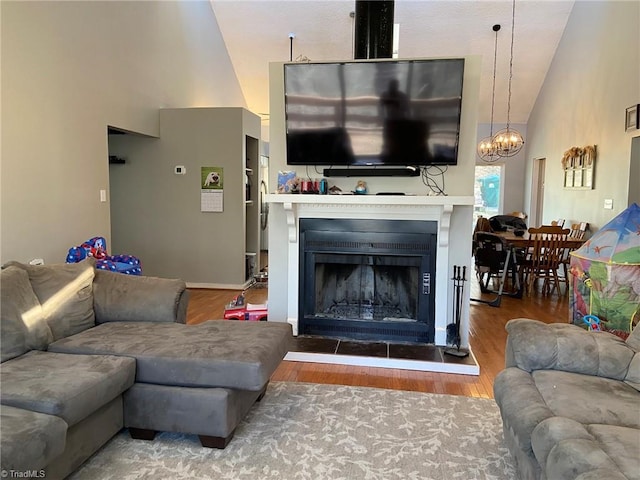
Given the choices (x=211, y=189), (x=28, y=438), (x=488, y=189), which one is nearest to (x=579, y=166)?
(x=488, y=189)

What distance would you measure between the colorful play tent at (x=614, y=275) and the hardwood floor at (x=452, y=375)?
867mm

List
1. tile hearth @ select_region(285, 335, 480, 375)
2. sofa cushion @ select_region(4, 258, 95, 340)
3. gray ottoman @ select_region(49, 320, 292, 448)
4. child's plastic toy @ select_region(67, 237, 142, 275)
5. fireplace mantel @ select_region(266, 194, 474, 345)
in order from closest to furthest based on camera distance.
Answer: gray ottoman @ select_region(49, 320, 292, 448) → sofa cushion @ select_region(4, 258, 95, 340) → tile hearth @ select_region(285, 335, 480, 375) → fireplace mantel @ select_region(266, 194, 474, 345) → child's plastic toy @ select_region(67, 237, 142, 275)

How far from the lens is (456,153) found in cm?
363

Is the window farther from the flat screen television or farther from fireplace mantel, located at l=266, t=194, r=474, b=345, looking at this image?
the flat screen television

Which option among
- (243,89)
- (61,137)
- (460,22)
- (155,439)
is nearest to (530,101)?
(460,22)

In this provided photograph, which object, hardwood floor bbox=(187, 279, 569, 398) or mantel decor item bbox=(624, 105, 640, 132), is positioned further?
mantel decor item bbox=(624, 105, 640, 132)

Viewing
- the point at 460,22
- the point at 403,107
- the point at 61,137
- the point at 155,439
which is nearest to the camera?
the point at 155,439

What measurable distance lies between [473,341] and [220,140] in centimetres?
396

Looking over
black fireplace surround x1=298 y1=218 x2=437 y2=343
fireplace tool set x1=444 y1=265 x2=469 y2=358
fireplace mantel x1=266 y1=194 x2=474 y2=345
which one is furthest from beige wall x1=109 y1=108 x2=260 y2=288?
fireplace tool set x1=444 y1=265 x2=469 y2=358

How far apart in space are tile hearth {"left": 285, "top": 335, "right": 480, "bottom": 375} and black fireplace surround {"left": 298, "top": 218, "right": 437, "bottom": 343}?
128mm

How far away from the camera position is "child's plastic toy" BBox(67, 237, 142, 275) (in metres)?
4.03

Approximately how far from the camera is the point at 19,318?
92.7 inches

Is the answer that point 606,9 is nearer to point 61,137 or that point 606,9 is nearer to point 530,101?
point 530,101

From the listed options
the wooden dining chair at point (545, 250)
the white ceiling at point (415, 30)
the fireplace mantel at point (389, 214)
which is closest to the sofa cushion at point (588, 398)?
the fireplace mantel at point (389, 214)
